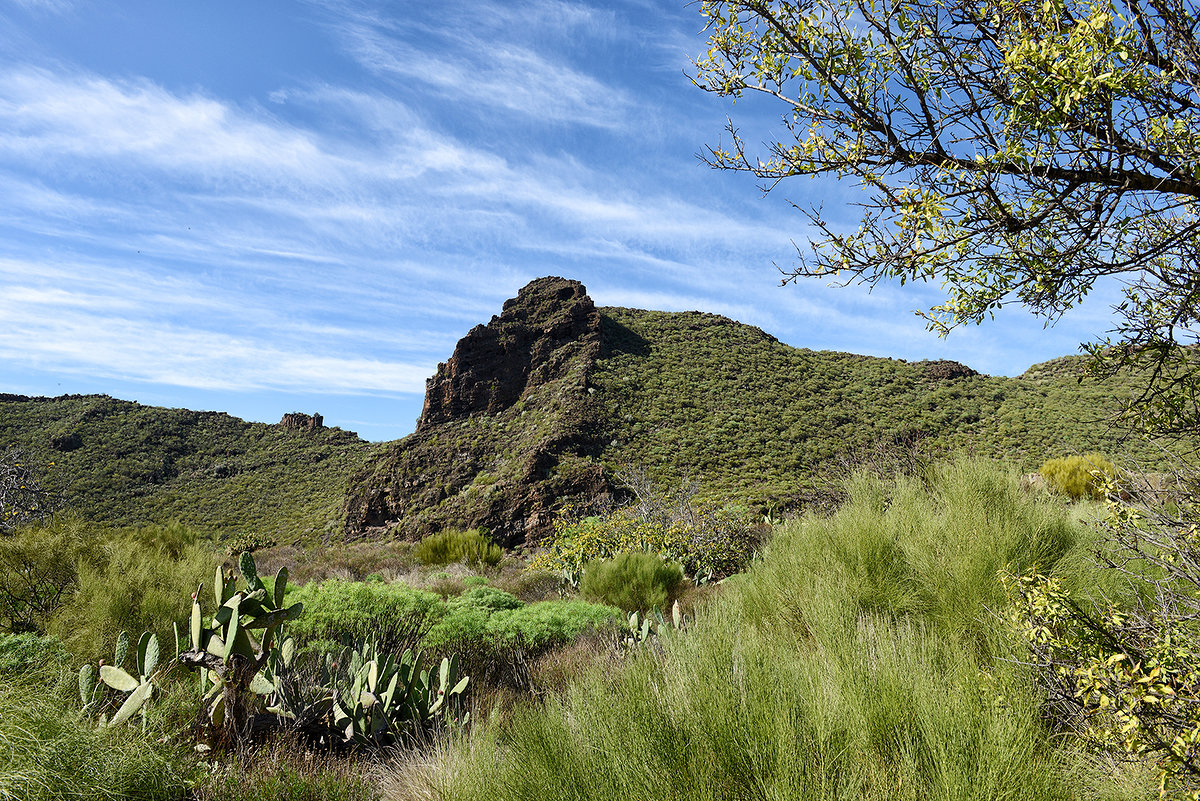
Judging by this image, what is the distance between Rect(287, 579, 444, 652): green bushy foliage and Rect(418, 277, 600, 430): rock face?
33027 mm

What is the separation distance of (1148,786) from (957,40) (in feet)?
11.1

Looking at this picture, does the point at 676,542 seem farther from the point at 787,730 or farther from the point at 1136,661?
the point at 787,730

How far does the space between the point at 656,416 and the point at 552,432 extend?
6216 millimetres

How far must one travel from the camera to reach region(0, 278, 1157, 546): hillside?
27641 mm

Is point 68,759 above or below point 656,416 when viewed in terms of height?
below

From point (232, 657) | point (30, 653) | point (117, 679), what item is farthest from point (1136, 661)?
point (30, 653)

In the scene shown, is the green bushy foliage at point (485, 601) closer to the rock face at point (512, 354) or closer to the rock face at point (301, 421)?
the rock face at point (512, 354)

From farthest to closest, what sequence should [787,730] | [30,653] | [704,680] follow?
1. [30,653]
2. [704,680]
3. [787,730]

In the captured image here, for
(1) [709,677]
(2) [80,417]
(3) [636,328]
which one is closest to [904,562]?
(1) [709,677]

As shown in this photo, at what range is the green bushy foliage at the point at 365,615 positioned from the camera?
585cm

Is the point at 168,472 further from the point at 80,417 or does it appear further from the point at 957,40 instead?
the point at 957,40

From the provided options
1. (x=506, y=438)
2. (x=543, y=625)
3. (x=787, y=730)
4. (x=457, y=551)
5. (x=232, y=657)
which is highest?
(x=506, y=438)

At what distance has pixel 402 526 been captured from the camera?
31250 mm

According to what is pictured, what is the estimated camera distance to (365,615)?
234 inches
